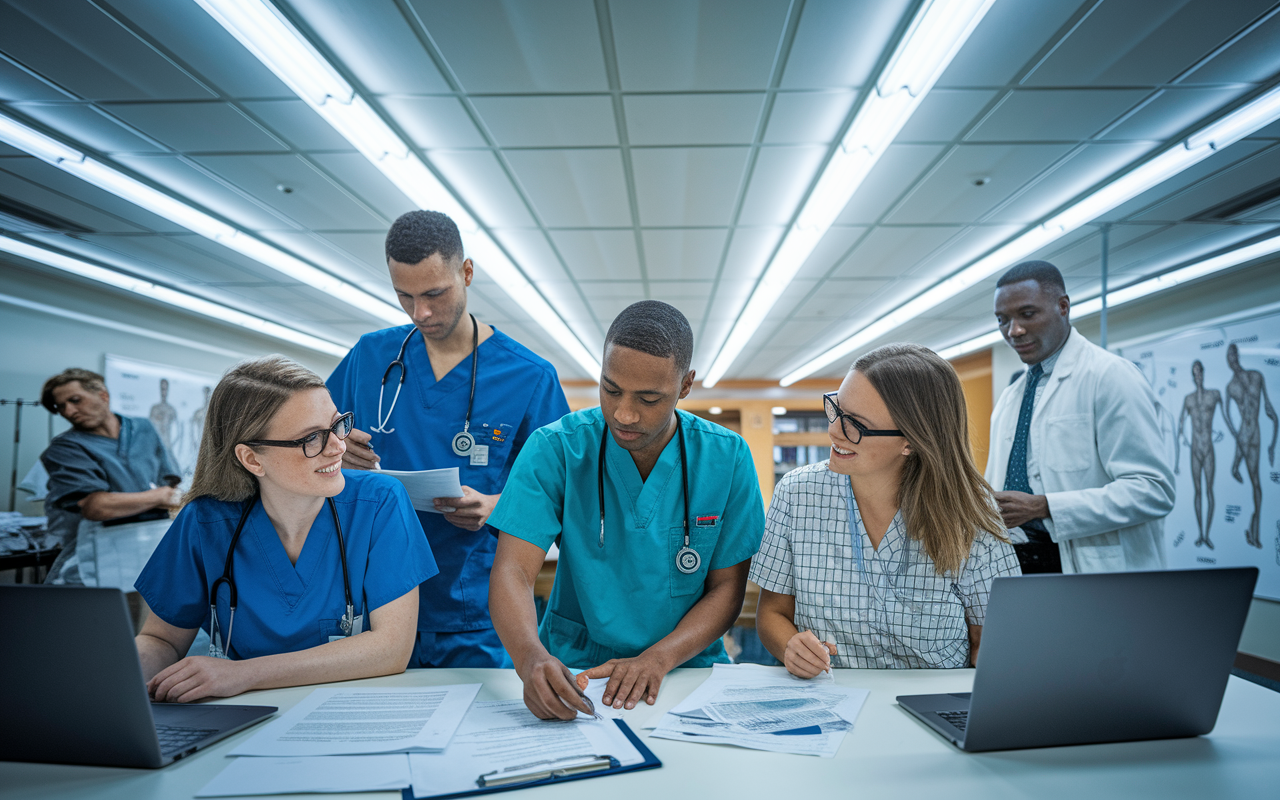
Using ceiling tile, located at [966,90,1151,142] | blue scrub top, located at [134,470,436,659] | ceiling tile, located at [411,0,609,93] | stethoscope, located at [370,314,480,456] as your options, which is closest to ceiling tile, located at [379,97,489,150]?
ceiling tile, located at [411,0,609,93]

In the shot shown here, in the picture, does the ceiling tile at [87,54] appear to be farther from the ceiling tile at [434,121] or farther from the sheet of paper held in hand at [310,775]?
the sheet of paper held in hand at [310,775]

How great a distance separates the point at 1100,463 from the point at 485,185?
129 inches

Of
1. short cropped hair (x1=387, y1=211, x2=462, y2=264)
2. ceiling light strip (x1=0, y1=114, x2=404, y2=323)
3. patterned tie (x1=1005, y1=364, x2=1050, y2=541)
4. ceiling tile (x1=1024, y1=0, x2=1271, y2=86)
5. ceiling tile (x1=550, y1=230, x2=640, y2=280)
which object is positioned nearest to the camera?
short cropped hair (x1=387, y1=211, x2=462, y2=264)

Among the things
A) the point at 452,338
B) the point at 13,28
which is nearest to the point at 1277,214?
the point at 452,338

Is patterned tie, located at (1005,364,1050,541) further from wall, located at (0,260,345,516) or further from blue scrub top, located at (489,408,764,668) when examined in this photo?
wall, located at (0,260,345,516)

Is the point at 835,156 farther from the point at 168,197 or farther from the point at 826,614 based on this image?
the point at 168,197

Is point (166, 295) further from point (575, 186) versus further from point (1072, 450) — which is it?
point (1072, 450)

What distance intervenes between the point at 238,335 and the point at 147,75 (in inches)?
236

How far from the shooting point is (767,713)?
1029 millimetres

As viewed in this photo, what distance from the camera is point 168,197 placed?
3.94m

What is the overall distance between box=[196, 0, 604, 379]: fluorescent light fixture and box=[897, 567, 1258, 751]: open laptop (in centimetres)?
287

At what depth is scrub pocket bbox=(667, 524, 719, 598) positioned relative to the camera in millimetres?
1402

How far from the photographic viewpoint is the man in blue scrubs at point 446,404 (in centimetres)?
163

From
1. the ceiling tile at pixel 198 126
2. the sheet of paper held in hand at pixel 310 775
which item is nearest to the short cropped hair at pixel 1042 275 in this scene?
the sheet of paper held in hand at pixel 310 775
